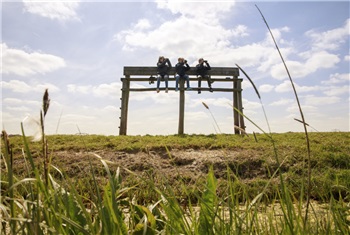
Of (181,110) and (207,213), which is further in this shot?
(181,110)

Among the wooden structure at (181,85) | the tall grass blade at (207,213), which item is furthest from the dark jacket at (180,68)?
the tall grass blade at (207,213)

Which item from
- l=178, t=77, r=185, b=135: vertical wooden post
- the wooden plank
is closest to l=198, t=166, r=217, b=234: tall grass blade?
l=178, t=77, r=185, b=135: vertical wooden post

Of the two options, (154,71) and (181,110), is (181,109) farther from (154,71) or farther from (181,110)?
(154,71)

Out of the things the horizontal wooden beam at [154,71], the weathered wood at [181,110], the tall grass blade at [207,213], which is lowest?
the tall grass blade at [207,213]

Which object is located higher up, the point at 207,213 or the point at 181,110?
the point at 181,110

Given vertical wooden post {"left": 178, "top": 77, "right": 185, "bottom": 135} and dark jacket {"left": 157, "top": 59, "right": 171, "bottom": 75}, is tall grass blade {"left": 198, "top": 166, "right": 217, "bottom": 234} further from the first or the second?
dark jacket {"left": 157, "top": 59, "right": 171, "bottom": 75}

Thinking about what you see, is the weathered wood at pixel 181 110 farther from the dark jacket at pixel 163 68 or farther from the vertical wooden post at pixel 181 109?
the dark jacket at pixel 163 68

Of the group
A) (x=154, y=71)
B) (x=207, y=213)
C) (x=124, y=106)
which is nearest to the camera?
(x=207, y=213)

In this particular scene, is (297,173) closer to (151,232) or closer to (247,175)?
(247,175)

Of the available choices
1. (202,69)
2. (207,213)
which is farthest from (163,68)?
(207,213)

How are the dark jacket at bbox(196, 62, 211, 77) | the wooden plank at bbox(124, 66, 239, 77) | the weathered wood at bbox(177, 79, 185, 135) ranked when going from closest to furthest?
the weathered wood at bbox(177, 79, 185, 135) < the wooden plank at bbox(124, 66, 239, 77) < the dark jacket at bbox(196, 62, 211, 77)

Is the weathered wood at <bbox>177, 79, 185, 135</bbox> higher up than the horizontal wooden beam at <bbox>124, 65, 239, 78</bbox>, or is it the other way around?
the horizontal wooden beam at <bbox>124, 65, 239, 78</bbox>

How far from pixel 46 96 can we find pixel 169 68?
11.9 metres

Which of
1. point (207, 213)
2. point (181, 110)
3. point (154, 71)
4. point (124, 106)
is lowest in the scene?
point (207, 213)
